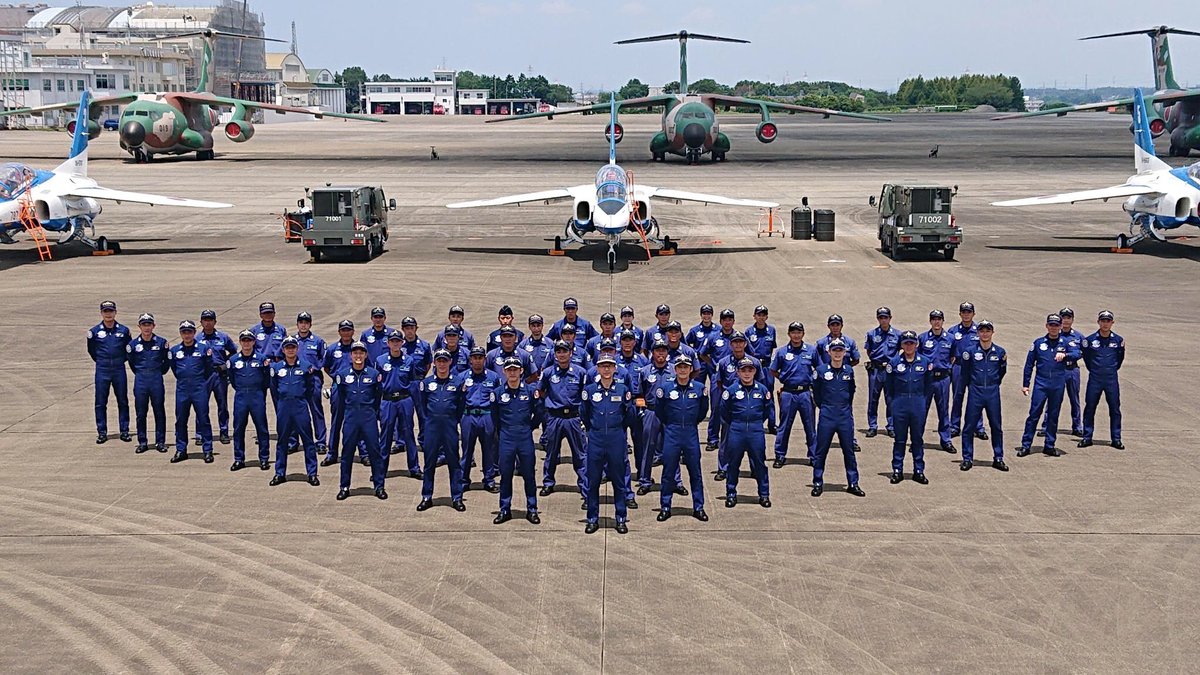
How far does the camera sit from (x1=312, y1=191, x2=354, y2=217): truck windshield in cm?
2789

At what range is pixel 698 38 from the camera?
6231cm

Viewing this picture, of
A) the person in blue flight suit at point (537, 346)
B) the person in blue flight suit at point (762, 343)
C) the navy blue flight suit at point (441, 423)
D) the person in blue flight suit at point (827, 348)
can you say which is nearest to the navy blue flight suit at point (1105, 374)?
the person in blue flight suit at point (827, 348)

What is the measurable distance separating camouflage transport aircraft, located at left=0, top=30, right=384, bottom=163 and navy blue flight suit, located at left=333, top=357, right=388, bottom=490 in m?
46.0

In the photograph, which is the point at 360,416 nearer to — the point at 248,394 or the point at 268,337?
the point at 248,394

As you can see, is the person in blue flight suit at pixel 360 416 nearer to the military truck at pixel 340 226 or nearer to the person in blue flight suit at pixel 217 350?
the person in blue flight suit at pixel 217 350

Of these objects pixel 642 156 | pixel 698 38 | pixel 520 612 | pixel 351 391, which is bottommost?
pixel 520 612

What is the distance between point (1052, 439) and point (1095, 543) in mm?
2997

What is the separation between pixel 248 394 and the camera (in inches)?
485

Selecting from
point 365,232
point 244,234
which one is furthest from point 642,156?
point 365,232

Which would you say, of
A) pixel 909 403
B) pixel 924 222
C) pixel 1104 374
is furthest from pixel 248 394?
pixel 924 222

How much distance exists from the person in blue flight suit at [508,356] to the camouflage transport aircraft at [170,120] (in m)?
45.4

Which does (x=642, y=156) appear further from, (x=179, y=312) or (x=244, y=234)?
(x=179, y=312)

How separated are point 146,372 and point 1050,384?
1030 centimetres

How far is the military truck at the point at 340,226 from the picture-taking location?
2761 cm
